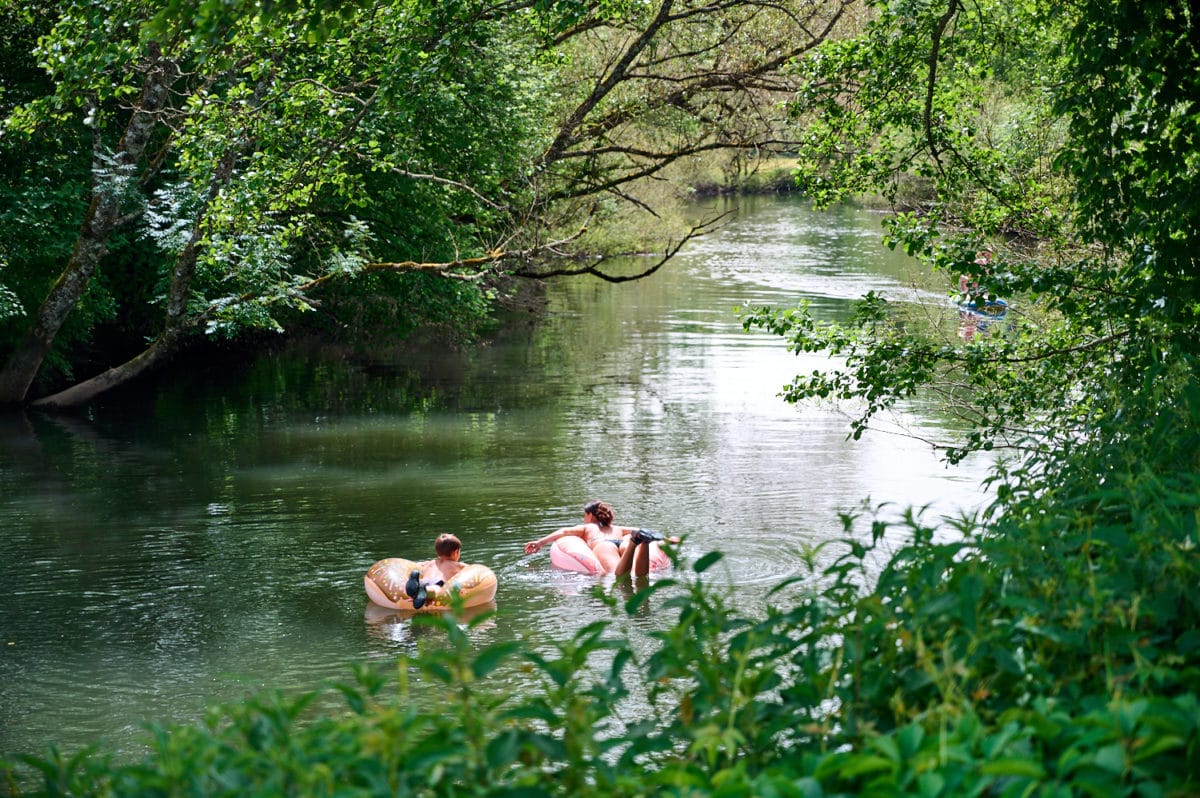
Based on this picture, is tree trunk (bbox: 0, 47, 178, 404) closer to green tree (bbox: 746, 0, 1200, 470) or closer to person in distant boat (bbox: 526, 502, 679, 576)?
person in distant boat (bbox: 526, 502, 679, 576)

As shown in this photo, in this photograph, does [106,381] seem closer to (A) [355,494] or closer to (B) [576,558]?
(A) [355,494]

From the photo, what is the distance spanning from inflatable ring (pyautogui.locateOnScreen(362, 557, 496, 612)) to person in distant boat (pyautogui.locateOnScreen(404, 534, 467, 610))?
52 millimetres

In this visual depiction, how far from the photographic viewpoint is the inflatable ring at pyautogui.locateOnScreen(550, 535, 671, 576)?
38.8 ft

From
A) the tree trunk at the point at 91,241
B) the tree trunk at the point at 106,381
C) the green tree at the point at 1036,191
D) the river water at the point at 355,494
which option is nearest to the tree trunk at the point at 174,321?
the tree trunk at the point at 106,381

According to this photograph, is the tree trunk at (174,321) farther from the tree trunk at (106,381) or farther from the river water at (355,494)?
the river water at (355,494)

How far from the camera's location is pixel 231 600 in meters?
11.0

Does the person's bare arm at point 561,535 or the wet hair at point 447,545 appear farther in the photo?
the person's bare arm at point 561,535

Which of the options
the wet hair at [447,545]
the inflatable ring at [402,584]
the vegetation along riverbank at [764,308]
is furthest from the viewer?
the wet hair at [447,545]

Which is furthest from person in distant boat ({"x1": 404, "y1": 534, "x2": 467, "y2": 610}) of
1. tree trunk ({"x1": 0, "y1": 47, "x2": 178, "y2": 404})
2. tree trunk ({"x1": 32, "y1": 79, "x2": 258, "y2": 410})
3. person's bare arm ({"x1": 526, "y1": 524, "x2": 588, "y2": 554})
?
tree trunk ({"x1": 0, "y1": 47, "x2": 178, "y2": 404})

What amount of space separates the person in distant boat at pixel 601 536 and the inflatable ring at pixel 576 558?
9 cm

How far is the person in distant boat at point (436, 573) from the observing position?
10.5 m

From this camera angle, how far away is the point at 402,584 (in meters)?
10.7

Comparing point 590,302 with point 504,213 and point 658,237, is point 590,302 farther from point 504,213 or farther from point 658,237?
point 504,213

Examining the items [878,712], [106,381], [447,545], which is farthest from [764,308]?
[106,381]
